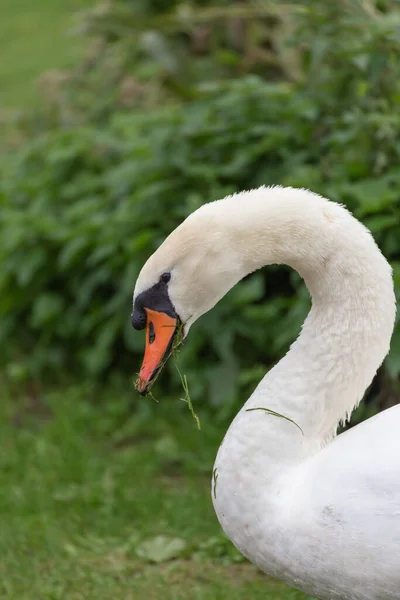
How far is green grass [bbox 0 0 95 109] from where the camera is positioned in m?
10.6

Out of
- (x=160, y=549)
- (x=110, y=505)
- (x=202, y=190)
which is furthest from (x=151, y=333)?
(x=202, y=190)

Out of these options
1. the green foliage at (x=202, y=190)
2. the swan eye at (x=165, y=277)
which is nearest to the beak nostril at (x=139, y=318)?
the swan eye at (x=165, y=277)

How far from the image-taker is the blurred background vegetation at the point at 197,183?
4.02m

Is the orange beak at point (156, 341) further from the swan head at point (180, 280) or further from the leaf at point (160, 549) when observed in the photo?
the leaf at point (160, 549)

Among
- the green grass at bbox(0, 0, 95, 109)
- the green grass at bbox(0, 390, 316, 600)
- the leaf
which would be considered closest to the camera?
the green grass at bbox(0, 390, 316, 600)

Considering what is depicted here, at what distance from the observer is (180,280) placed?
2.46 metres

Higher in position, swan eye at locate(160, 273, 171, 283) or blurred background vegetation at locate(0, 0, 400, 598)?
swan eye at locate(160, 273, 171, 283)

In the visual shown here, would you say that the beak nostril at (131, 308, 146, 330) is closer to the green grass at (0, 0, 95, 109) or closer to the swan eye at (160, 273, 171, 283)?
the swan eye at (160, 273, 171, 283)

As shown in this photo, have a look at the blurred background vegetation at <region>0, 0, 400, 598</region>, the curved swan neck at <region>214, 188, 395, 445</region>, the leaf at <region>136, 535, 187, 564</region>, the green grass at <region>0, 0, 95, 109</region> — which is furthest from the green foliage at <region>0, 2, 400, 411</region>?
the green grass at <region>0, 0, 95, 109</region>

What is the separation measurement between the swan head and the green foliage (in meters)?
1.20

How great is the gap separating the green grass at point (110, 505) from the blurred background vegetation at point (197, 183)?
65mm

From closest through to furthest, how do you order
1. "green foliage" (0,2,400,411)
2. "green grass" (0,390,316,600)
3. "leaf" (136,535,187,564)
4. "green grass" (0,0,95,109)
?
"green grass" (0,390,316,600)
"leaf" (136,535,187,564)
"green foliage" (0,2,400,411)
"green grass" (0,0,95,109)

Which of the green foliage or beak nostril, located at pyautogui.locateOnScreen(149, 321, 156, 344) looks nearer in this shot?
beak nostril, located at pyautogui.locateOnScreen(149, 321, 156, 344)

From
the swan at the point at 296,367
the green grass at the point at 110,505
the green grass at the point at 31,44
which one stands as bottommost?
the green grass at the point at 31,44
